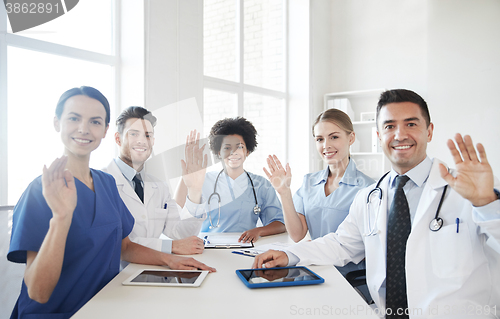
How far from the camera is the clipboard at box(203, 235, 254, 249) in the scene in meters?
1.78

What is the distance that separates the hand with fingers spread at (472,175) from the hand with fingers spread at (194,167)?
1.18 m

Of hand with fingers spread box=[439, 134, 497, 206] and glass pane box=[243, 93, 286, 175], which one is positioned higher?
glass pane box=[243, 93, 286, 175]

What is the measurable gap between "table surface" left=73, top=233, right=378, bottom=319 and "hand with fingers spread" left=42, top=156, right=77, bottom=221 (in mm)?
290

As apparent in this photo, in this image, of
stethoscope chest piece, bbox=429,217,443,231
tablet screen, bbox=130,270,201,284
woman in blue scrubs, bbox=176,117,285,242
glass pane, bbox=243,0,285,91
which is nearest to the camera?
tablet screen, bbox=130,270,201,284

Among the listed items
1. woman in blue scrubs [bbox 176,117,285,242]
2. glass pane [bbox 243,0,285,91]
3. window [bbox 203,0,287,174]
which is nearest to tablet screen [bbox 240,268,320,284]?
woman in blue scrubs [bbox 176,117,285,242]

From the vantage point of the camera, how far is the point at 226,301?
1.05 metres

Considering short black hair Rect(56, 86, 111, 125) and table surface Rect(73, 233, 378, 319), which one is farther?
short black hair Rect(56, 86, 111, 125)

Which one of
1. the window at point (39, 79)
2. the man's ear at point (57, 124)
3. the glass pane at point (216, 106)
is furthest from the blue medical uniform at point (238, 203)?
the man's ear at point (57, 124)

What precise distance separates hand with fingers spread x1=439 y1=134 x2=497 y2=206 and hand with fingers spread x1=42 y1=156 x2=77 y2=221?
121cm

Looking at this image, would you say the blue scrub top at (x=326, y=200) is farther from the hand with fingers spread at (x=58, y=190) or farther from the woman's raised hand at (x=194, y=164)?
the hand with fingers spread at (x=58, y=190)

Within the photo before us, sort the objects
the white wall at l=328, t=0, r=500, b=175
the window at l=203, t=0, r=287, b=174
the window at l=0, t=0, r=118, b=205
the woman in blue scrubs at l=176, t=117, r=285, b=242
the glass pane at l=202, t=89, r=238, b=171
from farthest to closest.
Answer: the white wall at l=328, t=0, r=500, b=175, the window at l=203, t=0, r=287, b=174, the glass pane at l=202, t=89, r=238, b=171, the woman in blue scrubs at l=176, t=117, r=285, b=242, the window at l=0, t=0, r=118, b=205

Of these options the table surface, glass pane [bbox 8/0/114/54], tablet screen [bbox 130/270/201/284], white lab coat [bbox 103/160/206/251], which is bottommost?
the table surface

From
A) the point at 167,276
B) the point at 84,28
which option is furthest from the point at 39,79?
the point at 167,276

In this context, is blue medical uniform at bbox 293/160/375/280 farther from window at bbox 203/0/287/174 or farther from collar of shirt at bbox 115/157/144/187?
window at bbox 203/0/287/174
